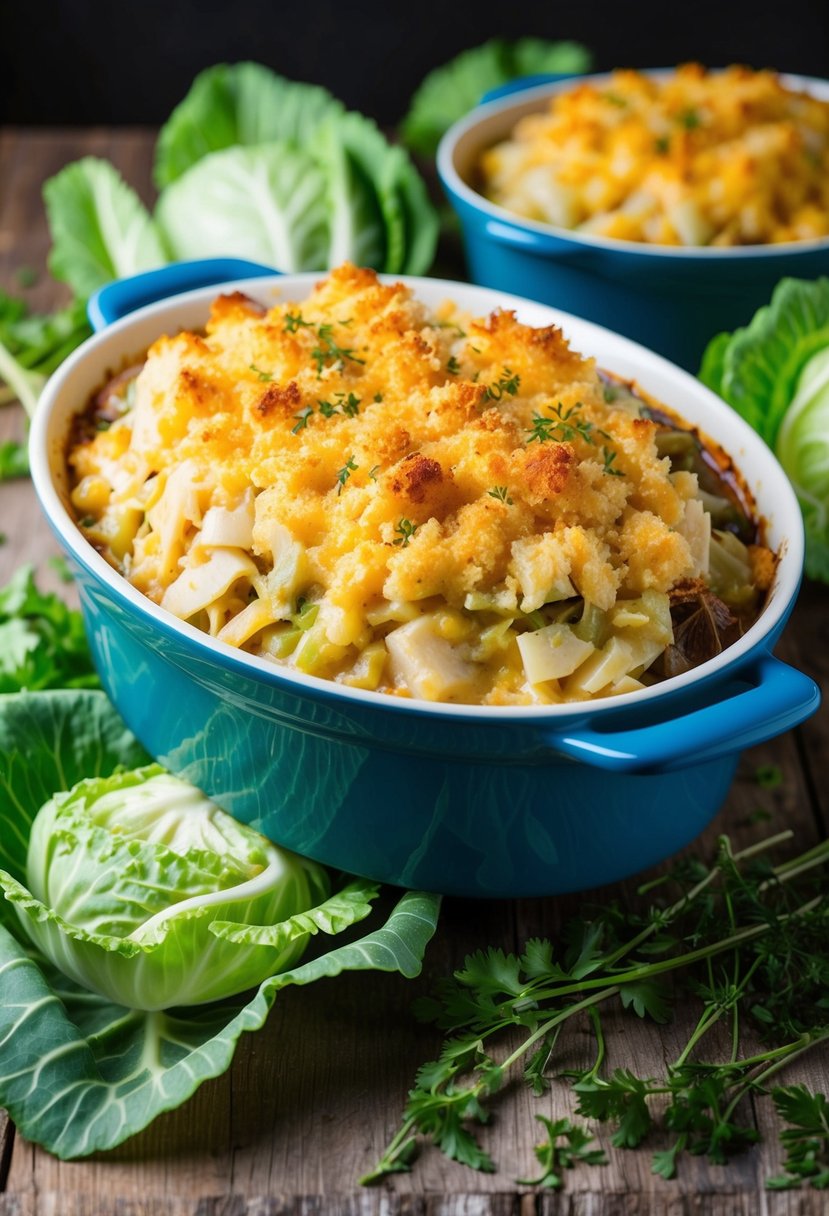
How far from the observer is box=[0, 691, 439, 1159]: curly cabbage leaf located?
2338mm

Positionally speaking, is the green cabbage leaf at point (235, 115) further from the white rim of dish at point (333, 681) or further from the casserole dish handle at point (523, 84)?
the white rim of dish at point (333, 681)

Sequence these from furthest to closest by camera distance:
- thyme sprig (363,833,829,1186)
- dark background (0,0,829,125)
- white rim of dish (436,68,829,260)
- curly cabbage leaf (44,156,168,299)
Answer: dark background (0,0,829,125)
curly cabbage leaf (44,156,168,299)
white rim of dish (436,68,829,260)
thyme sprig (363,833,829,1186)

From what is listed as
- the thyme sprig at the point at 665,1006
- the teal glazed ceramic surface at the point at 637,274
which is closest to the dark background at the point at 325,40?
the teal glazed ceramic surface at the point at 637,274

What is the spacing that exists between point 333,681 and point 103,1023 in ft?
2.58

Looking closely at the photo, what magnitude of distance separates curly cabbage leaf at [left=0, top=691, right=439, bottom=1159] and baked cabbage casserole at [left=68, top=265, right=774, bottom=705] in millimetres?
452

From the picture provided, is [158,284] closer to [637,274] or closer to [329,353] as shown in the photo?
[329,353]

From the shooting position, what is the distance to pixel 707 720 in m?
2.30

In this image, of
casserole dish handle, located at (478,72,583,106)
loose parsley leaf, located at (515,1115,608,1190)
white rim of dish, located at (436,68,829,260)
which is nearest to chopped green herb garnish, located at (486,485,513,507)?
loose parsley leaf, located at (515,1115,608,1190)

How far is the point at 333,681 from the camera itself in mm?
2502

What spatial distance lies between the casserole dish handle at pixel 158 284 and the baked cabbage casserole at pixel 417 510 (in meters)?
0.45

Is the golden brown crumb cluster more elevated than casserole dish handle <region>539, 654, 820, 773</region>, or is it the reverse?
the golden brown crumb cluster

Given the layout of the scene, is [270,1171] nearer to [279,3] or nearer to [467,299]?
[467,299]

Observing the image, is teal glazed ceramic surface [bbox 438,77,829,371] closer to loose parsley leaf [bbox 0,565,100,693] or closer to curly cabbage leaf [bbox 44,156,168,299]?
curly cabbage leaf [bbox 44,156,168,299]

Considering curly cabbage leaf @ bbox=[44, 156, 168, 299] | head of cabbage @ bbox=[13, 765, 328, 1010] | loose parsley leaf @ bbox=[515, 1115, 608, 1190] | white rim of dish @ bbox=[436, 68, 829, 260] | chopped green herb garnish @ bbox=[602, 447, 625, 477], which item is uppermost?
chopped green herb garnish @ bbox=[602, 447, 625, 477]
